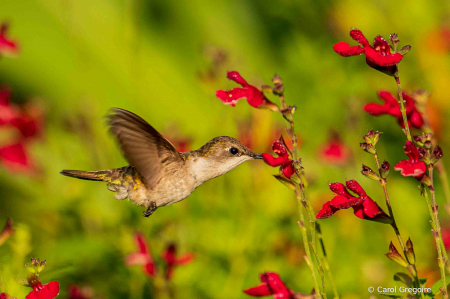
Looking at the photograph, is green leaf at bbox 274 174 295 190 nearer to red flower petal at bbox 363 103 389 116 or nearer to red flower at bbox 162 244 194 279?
red flower petal at bbox 363 103 389 116

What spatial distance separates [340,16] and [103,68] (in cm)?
265

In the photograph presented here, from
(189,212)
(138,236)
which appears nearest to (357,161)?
(189,212)

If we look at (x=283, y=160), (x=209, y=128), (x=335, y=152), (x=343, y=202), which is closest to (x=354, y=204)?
(x=343, y=202)

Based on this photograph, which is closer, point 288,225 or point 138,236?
point 138,236

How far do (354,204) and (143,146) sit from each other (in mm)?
811

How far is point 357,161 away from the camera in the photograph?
387 centimetres

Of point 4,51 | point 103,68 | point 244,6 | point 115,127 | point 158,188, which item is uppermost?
point 244,6

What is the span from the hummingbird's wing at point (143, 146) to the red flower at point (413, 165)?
0.82 metres

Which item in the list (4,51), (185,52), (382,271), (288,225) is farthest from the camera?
(185,52)

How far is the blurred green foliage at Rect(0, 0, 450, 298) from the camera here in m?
2.90

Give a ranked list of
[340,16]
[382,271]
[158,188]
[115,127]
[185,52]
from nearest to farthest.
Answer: [115,127] < [158,188] < [382,271] < [340,16] < [185,52]

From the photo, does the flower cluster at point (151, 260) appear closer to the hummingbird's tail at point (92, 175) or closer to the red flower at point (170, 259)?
the red flower at point (170, 259)

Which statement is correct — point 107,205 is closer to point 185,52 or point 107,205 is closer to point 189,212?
point 189,212

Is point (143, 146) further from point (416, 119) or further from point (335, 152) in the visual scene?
point (335, 152)
